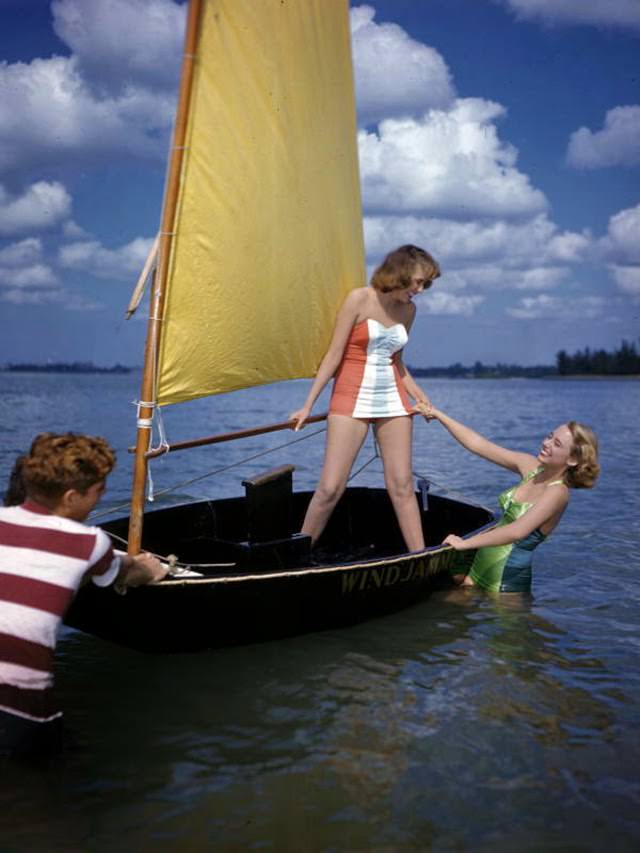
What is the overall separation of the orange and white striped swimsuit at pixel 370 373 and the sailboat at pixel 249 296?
0.50 metres

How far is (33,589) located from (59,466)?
1.78 ft

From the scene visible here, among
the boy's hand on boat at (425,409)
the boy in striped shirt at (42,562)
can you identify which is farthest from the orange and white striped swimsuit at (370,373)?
the boy in striped shirt at (42,562)

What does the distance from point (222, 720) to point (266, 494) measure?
6.13 ft

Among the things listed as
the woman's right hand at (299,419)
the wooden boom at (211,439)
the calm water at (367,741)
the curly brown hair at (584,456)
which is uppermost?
the woman's right hand at (299,419)

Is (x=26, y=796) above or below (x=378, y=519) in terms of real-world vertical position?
below

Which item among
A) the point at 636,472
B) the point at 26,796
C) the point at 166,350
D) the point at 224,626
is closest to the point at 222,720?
the point at 224,626

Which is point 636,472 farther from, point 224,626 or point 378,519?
point 224,626

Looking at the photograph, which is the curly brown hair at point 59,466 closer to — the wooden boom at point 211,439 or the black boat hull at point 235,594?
the black boat hull at point 235,594

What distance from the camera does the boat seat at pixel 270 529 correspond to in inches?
245

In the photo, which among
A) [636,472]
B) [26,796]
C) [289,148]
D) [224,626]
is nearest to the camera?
[26,796]

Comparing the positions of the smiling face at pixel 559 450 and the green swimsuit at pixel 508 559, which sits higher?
the smiling face at pixel 559 450

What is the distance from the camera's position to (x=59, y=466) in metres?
3.67

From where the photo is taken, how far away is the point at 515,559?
712 cm

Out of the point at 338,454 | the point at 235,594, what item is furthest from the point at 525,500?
the point at 235,594
